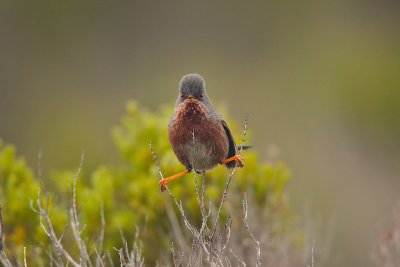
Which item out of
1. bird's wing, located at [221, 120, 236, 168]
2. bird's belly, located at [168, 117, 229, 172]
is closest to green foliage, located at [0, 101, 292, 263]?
bird's wing, located at [221, 120, 236, 168]

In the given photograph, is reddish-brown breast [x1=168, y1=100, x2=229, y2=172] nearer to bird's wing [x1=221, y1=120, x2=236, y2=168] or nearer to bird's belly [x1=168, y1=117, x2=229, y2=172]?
bird's belly [x1=168, y1=117, x2=229, y2=172]

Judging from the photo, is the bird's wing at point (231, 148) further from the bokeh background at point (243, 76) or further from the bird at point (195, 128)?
the bokeh background at point (243, 76)

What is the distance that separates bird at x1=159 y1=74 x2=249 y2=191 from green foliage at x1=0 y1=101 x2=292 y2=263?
4.81m

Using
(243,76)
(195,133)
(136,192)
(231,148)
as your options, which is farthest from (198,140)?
(243,76)

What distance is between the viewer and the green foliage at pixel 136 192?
460 inches

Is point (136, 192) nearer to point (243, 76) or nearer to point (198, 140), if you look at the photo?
point (198, 140)

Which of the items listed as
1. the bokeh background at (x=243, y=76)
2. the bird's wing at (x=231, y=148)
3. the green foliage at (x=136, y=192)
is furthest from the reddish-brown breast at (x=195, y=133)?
the bokeh background at (x=243, y=76)

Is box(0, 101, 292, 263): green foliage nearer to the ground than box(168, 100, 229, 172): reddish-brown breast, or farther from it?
farther from it

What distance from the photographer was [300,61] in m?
50.8

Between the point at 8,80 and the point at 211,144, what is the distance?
148 feet

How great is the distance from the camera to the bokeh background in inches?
1396

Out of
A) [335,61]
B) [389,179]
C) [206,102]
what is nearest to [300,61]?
[335,61]

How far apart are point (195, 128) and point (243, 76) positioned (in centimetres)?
4438

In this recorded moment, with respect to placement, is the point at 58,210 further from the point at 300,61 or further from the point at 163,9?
the point at 163,9
